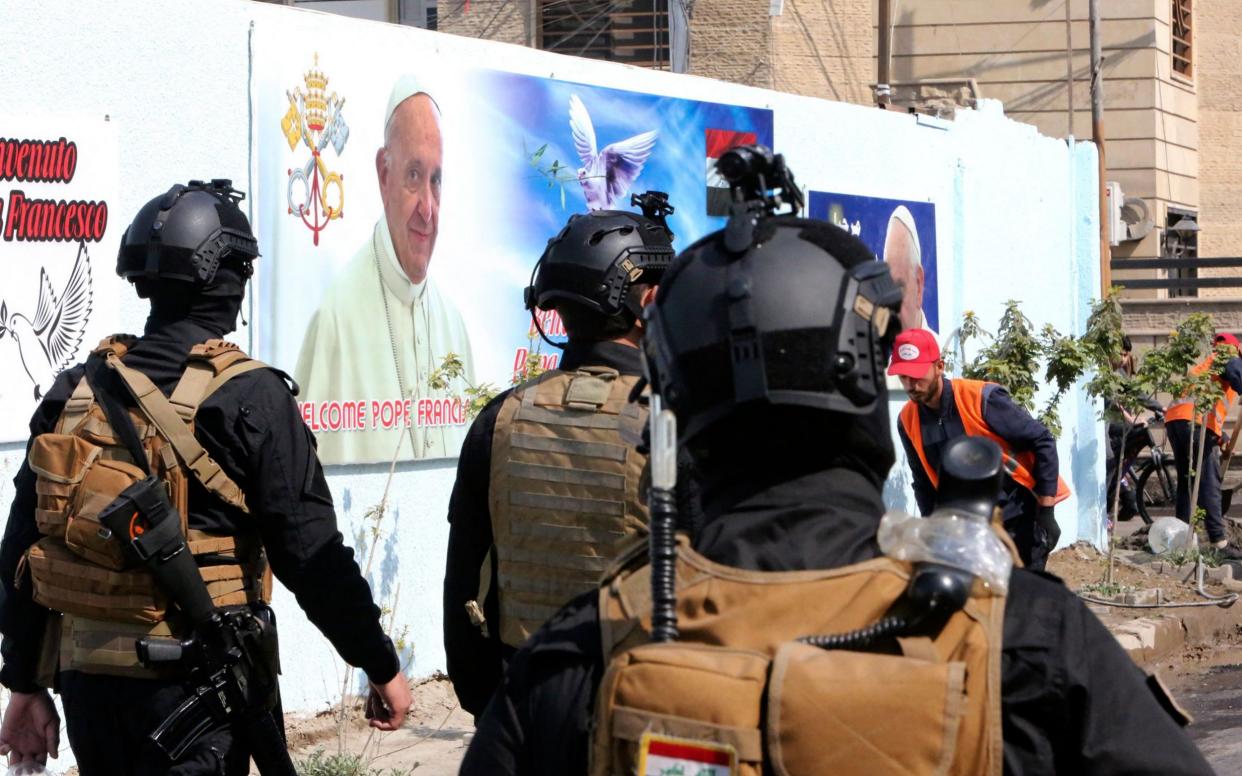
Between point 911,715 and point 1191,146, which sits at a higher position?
point 1191,146

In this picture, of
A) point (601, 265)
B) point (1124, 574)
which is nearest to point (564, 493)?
point (601, 265)

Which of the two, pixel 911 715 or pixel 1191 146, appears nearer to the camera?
pixel 911 715

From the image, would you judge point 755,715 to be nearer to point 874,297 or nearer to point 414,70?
point 874,297

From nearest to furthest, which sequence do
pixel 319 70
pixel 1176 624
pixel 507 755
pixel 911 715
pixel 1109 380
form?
pixel 911 715, pixel 507 755, pixel 319 70, pixel 1176 624, pixel 1109 380

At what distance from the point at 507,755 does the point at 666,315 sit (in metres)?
0.56

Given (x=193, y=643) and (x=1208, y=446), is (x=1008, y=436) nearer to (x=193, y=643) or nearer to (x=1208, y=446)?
(x=193, y=643)

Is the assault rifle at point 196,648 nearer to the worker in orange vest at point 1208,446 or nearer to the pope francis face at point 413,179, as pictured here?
the pope francis face at point 413,179

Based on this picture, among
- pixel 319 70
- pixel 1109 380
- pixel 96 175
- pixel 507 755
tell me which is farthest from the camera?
pixel 1109 380

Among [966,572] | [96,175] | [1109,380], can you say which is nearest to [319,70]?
[96,175]

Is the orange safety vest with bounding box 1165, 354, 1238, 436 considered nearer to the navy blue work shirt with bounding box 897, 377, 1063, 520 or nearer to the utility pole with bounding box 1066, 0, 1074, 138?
the navy blue work shirt with bounding box 897, 377, 1063, 520

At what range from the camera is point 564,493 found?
373cm

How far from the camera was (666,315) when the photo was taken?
1971 millimetres

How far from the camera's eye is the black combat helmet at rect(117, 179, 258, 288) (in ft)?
12.2

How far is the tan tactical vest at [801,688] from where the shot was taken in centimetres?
164
